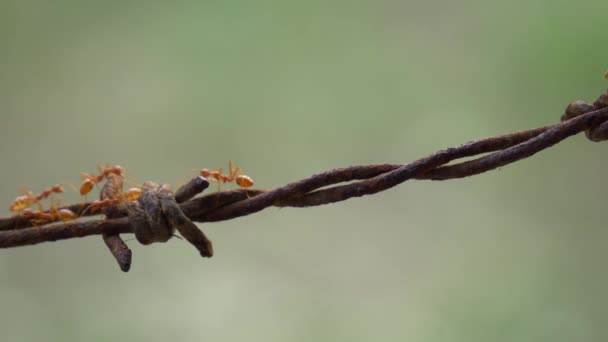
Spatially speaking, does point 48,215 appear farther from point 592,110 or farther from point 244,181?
point 592,110

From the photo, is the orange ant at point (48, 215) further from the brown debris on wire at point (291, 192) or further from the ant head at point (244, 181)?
the ant head at point (244, 181)

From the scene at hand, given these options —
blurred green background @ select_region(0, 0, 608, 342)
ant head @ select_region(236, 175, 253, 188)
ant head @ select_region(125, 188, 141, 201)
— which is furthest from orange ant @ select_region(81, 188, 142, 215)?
blurred green background @ select_region(0, 0, 608, 342)

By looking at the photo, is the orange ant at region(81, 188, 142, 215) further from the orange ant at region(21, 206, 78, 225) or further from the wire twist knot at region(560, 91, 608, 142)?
the wire twist knot at region(560, 91, 608, 142)

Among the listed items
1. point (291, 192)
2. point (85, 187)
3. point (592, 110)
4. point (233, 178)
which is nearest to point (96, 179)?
point (85, 187)

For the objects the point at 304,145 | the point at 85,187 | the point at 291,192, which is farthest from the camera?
the point at 304,145

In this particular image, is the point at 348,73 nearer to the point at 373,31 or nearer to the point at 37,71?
the point at 373,31

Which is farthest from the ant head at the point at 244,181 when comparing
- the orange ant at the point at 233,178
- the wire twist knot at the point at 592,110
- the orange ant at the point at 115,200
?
the wire twist knot at the point at 592,110
